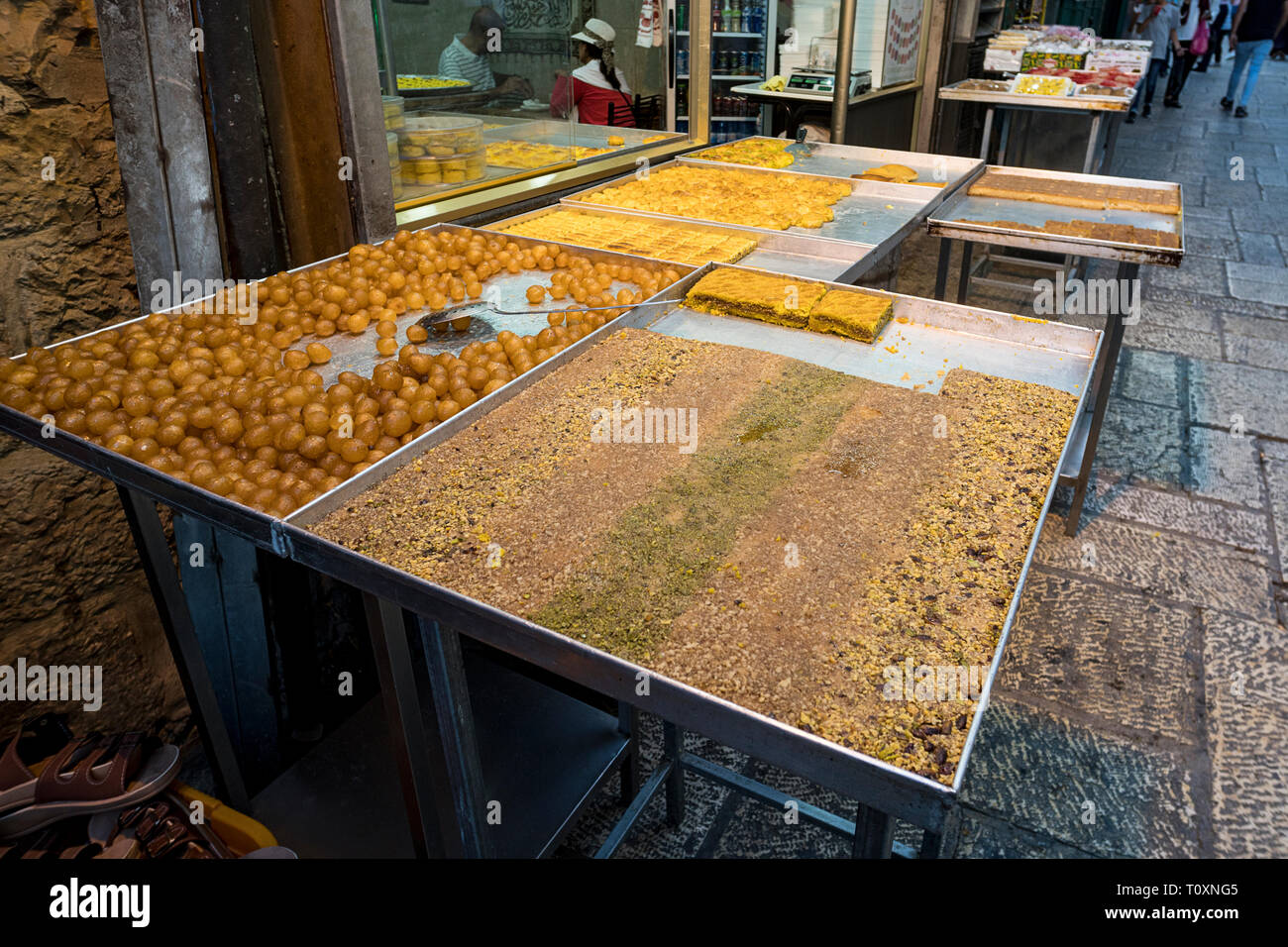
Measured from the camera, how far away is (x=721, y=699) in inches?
44.1

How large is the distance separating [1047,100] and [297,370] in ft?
21.3

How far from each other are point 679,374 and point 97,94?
1.76 m

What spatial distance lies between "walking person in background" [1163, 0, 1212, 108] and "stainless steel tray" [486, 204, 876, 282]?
51.3ft

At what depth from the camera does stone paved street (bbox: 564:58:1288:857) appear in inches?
94.7

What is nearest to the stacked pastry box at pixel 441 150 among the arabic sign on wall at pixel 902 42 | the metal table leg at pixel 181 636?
the metal table leg at pixel 181 636

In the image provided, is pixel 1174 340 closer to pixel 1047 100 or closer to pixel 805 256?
pixel 1047 100

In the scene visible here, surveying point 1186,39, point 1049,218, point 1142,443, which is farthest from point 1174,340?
point 1186,39

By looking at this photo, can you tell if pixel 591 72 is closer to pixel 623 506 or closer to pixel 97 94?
pixel 97 94

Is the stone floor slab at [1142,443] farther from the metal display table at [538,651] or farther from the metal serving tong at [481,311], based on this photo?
the metal serving tong at [481,311]

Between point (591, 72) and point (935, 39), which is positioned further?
point (935, 39)

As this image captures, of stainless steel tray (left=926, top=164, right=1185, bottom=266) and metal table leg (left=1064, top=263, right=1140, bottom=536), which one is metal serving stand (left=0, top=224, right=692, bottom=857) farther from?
metal table leg (left=1064, top=263, right=1140, bottom=536)

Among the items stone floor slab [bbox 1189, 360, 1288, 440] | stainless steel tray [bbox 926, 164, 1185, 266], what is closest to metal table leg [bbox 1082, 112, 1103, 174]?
stone floor slab [bbox 1189, 360, 1288, 440]

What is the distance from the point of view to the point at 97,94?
7.38 feet
